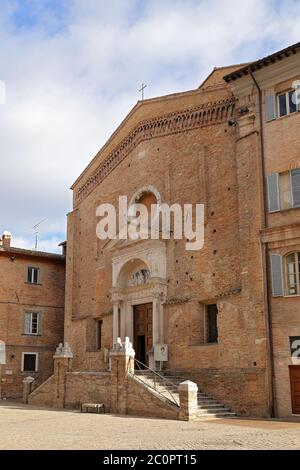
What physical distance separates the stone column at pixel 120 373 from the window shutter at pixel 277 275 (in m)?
6.12

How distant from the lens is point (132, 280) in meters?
26.8

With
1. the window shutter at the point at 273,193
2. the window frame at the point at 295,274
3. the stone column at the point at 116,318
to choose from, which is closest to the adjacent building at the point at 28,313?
the stone column at the point at 116,318

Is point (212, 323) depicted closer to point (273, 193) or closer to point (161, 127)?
point (273, 193)

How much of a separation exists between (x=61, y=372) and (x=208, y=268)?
811cm

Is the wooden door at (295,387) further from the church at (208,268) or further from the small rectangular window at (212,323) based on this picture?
the small rectangular window at (212,323)

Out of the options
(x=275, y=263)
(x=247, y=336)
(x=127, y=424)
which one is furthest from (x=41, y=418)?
(x=275, y=263)

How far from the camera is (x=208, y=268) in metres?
22.5

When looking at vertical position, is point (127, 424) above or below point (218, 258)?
below

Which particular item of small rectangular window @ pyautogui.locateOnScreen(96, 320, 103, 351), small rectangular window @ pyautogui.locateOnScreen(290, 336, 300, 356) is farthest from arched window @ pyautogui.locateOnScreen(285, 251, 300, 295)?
small rectangular window @ pyautogui.locateOnScreen(96, 320, 103, 351)

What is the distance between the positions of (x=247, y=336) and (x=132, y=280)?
327 inches

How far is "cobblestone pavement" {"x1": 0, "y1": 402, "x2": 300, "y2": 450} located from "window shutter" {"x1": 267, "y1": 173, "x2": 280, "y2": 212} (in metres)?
7.22

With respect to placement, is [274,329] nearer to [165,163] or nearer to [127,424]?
[127,424]

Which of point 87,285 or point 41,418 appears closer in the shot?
point 41,418

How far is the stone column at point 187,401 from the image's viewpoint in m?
18.3
